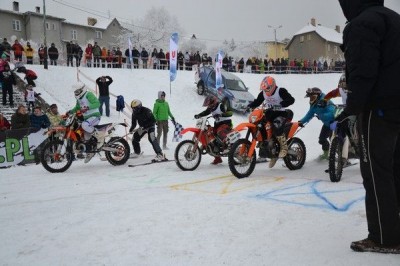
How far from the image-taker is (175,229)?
3783 mm

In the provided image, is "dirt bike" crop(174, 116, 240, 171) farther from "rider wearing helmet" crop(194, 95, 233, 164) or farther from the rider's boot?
the rider's boot

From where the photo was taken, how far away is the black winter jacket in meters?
2.74

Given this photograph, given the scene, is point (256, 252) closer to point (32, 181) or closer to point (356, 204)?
point (356, 204)

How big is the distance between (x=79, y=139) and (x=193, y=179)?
330 centimetres

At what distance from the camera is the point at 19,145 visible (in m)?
10.1

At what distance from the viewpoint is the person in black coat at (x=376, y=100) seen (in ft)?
9.04

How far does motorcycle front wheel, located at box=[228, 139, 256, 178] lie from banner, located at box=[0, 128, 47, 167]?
18.5ft

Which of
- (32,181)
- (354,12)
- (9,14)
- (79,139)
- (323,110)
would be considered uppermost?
(9,14)

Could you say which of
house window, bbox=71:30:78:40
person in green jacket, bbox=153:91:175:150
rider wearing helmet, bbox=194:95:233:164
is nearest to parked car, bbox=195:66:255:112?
person in green jacket, bbox=153:91:175:150

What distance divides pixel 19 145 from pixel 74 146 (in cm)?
262

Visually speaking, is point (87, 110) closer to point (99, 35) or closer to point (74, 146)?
point (74, 146)

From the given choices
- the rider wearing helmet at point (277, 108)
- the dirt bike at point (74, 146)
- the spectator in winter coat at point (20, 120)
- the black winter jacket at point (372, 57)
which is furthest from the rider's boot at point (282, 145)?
the spectator in winter coat at point (20, 120)

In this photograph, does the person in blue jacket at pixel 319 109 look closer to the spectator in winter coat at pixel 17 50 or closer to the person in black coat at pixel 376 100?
the person in black coat at pixel 376 100

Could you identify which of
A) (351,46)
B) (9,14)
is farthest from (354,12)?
(9,14)
